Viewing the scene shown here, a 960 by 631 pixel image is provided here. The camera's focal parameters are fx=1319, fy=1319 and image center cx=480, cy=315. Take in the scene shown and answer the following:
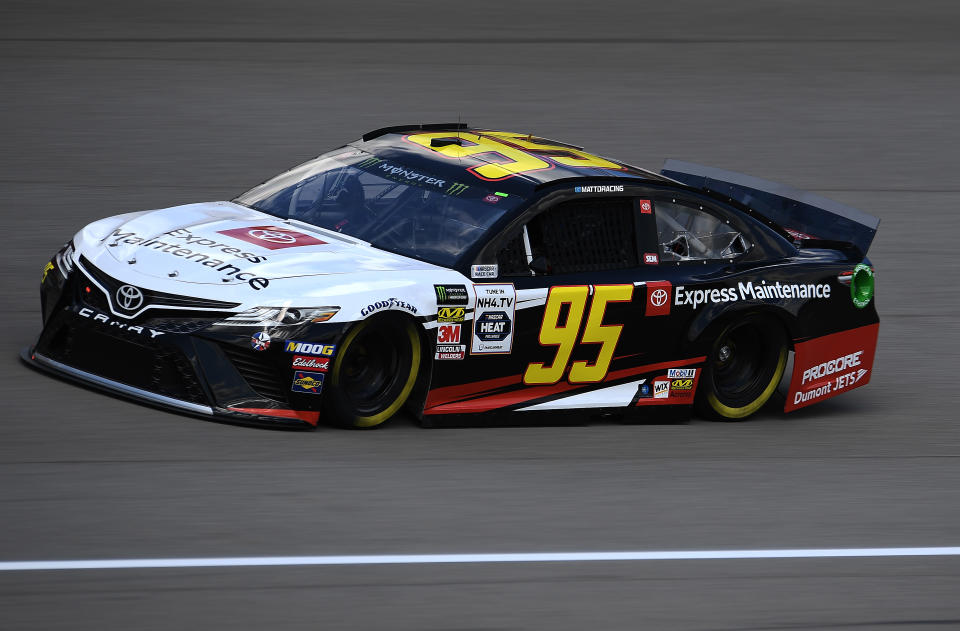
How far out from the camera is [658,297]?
740 cm

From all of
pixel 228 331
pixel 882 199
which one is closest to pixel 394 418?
pixel 228 331

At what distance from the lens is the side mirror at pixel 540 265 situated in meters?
7.07

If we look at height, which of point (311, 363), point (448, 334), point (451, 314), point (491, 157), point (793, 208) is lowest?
point (311, 363)

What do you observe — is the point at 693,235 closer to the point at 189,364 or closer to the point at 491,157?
the point at 491,157

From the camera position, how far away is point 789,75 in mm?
14758

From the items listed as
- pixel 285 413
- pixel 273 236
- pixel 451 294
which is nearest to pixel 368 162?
pixel 273 236

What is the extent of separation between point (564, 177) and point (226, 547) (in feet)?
10.3

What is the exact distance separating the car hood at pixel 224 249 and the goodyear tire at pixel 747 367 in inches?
82.4

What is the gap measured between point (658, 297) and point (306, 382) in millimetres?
2159

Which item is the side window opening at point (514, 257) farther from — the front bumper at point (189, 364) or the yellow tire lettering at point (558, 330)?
the front bumper at point (189, 364)

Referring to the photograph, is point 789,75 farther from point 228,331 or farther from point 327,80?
point 228,331

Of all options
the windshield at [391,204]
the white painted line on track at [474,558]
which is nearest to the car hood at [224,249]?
the windshield at [391,204]

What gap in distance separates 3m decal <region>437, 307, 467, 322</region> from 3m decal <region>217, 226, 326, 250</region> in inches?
30.4

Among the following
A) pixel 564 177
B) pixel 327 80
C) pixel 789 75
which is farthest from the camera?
pixel 789 75
